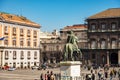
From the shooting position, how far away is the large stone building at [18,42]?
6656 cm

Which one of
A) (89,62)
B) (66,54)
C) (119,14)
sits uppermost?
(119,14)

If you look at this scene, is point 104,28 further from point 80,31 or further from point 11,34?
point 11,34

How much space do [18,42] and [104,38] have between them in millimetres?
20558

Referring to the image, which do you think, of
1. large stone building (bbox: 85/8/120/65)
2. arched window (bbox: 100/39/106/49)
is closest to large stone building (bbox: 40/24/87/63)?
large stone building (bbox: 85/8/120/65)

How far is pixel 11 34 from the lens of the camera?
225 feet

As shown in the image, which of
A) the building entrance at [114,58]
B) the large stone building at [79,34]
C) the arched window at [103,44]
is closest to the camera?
the building entrance at [114,58]

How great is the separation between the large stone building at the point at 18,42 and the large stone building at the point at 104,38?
516 inches

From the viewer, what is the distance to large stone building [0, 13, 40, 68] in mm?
66562

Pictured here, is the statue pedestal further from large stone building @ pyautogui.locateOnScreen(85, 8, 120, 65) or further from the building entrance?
the building entrance

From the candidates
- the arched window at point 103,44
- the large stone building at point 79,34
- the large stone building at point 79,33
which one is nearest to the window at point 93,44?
the arched window at point 103,44

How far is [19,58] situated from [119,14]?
25457 mm

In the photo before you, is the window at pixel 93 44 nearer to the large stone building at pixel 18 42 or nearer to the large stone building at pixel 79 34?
the large stone building at pixel 79 34

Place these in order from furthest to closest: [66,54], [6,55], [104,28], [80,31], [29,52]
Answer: [80,31] → [104,28] → [29,52] → [6,55] → [66,54]

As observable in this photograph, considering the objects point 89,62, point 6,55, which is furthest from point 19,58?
point 89,62
